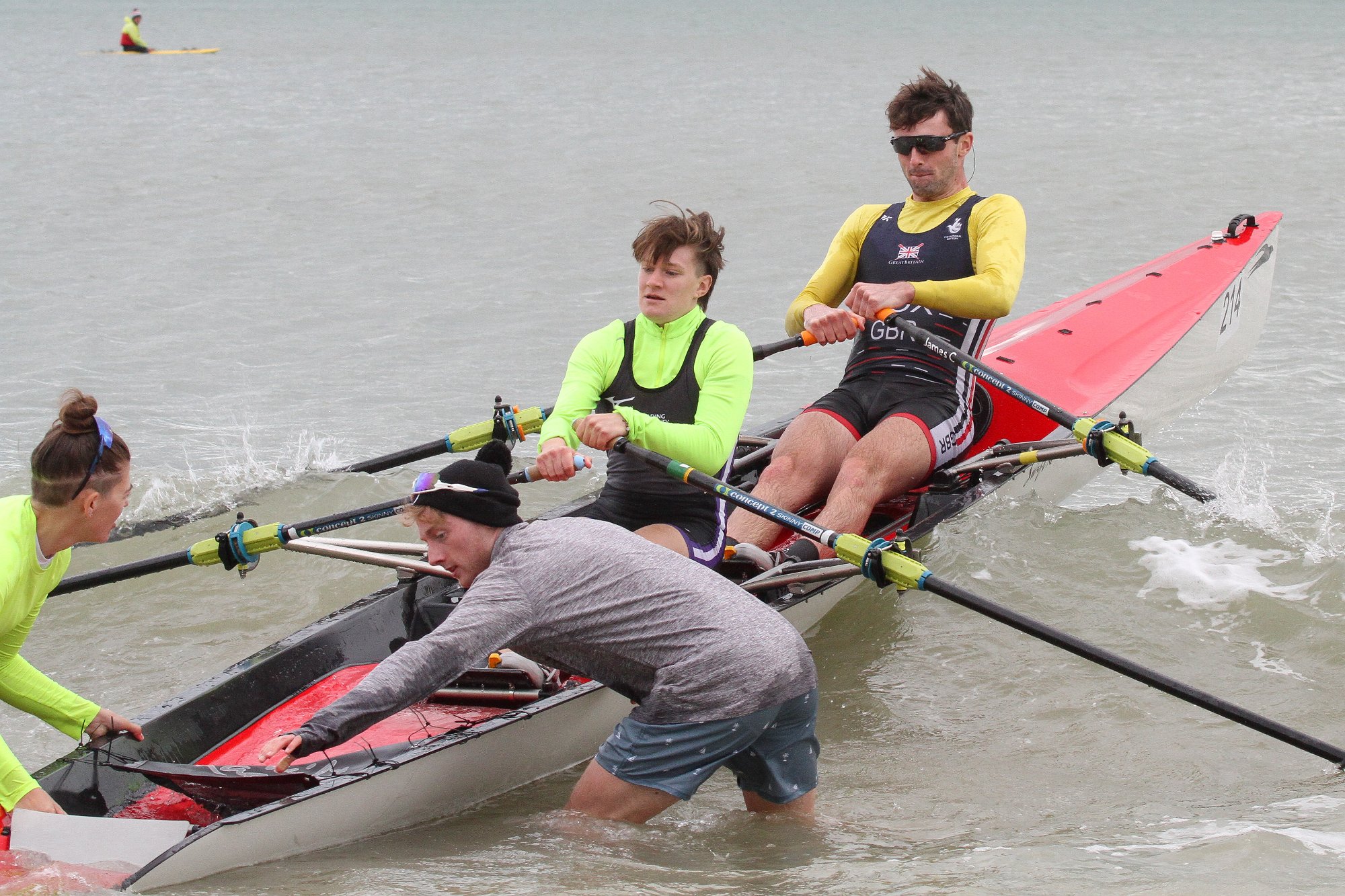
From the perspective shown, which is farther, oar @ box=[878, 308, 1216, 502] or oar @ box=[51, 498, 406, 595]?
oar @ box=[878, 308, 1216, 502]

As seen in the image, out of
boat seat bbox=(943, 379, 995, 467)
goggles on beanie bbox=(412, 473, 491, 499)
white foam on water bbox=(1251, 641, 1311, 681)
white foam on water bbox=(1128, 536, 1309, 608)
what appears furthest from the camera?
boat seat bbox=(943, 379, 995, 467)

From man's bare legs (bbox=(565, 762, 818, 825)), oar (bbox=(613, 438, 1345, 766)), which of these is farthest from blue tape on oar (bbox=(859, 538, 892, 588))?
man's bare legs (bbox=(565, 762, 818, 825))

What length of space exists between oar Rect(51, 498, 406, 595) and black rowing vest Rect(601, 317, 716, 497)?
0.79m

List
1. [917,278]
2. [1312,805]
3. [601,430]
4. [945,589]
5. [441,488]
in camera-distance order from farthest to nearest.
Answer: [917,278] → [601,430] → [945,589] → [1312,805] → [441,488]

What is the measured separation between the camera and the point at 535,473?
4.87m

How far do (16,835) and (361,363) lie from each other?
681cm

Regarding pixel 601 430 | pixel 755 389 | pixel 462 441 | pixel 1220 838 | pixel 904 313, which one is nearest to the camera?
pixel 1220 838

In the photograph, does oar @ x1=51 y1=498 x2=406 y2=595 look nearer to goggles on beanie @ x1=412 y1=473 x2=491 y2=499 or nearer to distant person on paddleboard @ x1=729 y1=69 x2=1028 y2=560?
goggles on beanie @ x1=412 y1=473 x2=491 y2=499

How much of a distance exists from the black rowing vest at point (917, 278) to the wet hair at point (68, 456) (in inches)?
130

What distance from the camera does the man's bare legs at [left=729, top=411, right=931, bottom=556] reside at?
17.8 feet

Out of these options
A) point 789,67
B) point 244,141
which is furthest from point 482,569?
point 789,67

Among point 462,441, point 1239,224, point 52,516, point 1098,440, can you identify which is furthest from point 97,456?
point 1239,224

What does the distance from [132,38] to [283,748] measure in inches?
1266

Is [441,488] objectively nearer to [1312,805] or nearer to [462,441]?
[462,441]
